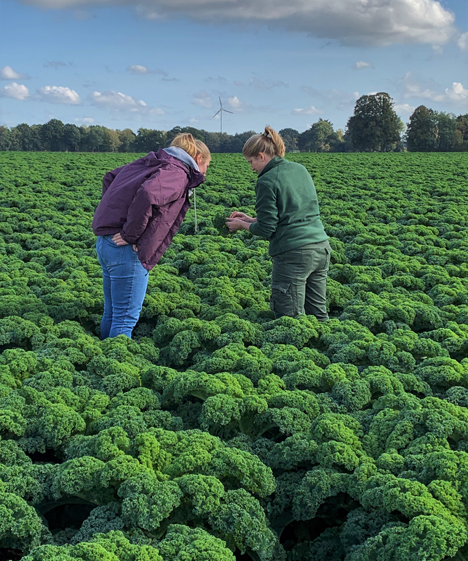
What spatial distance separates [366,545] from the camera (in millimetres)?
3445

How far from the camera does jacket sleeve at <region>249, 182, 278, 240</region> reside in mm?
6238

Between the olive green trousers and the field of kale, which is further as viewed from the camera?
the olive green trousers

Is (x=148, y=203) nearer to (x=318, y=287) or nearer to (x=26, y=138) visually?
(x=318, y=287)

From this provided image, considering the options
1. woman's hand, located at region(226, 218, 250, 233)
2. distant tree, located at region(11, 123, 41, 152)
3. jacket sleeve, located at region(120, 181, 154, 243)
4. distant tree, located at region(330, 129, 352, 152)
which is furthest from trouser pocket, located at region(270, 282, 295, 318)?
distant tree, located at region(330, 129, 352, 152)

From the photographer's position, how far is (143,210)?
5430 mm

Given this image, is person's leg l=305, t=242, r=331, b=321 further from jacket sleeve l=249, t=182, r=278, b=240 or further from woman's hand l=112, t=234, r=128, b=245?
woman's hand l=112, t=234, r=128, b=245

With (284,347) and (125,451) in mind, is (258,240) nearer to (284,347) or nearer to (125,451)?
(284,347)


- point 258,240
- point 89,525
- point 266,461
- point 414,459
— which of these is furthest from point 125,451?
point 258,240

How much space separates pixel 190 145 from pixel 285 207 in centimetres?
135

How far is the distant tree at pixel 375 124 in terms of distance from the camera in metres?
93.2

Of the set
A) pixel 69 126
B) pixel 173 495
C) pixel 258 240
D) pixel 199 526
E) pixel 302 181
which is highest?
pixel 69 126

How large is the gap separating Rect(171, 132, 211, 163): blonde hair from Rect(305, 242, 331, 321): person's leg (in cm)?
187

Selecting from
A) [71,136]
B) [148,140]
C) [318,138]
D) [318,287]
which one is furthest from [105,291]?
[318,138]

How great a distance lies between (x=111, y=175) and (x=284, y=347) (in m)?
2.74
